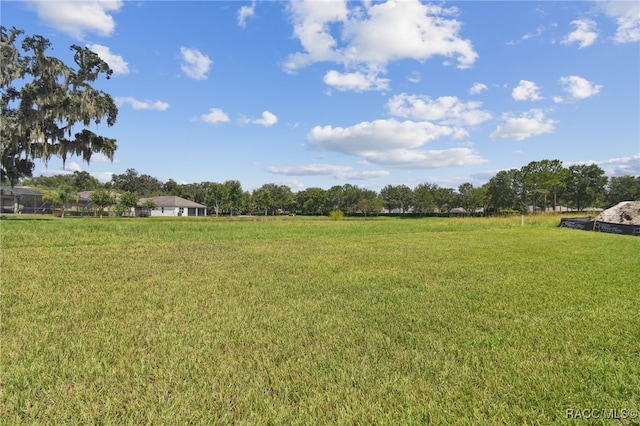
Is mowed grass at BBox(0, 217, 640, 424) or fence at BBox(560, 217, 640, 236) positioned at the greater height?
fence at BBox(560, 217, 640, 236)

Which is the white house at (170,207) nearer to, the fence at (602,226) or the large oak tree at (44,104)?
the large oak tree at (44,104)

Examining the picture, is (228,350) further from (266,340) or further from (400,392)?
(400,392)

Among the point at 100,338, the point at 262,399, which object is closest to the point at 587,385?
the point at 262,399

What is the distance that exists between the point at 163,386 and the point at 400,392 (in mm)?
1659

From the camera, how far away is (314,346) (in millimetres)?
3092

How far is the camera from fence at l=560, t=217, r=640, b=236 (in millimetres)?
16625

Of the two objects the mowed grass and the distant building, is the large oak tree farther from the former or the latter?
the distant building

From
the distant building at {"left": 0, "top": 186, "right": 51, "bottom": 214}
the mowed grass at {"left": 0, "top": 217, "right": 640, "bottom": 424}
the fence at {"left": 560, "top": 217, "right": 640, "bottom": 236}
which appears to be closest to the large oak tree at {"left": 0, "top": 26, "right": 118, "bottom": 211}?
the mowed grass at {"left": 0, "top": 217, "right": 640, "bottom": 424}

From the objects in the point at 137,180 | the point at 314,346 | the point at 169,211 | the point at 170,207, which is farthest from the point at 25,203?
the point at 314,346

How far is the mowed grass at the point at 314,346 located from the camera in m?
2.21

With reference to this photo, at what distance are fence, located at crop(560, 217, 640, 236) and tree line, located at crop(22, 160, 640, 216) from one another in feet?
135

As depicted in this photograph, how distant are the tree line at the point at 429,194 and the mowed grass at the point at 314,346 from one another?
204ft

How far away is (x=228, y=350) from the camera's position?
301cm

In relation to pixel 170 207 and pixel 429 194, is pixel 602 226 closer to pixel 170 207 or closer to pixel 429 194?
pixel 429 194
